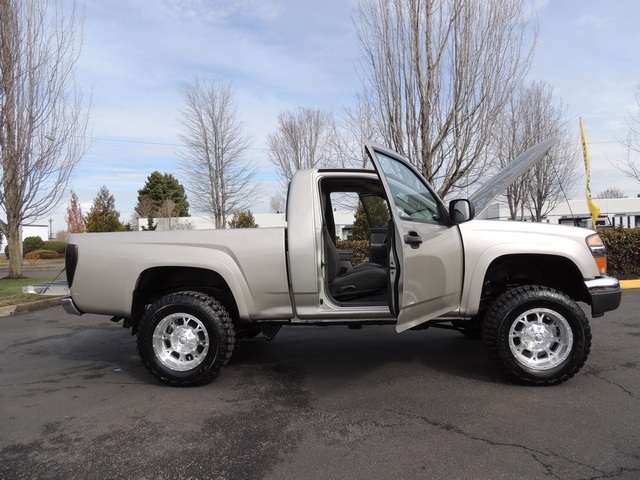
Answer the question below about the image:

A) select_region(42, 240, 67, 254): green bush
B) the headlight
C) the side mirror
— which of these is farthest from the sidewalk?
select_region(42, 240, 67, 254): green bush

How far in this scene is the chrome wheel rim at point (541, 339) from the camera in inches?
152

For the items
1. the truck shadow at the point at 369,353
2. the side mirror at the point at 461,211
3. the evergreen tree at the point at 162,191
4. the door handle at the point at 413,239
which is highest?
the evergreen tree at the point at 162,191

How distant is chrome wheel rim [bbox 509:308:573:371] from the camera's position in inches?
152

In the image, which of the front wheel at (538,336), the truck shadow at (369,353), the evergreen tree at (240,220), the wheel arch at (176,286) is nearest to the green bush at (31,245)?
the evergreen tree at (240,220)

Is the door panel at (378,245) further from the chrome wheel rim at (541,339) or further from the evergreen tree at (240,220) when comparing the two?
the evergreen tree at (240,220)

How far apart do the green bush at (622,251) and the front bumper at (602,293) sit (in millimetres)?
7729

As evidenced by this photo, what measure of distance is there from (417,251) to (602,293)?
5.57ft

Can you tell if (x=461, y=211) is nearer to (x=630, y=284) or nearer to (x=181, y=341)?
(x=181, y=341)

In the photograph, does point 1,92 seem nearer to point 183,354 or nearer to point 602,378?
point 183,354

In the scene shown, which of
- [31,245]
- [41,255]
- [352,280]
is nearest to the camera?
[352,280]

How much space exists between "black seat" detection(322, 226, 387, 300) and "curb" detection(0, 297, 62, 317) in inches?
286

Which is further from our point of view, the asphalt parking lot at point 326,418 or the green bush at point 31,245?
the green bush at point 31,245

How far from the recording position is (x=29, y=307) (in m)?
8.94

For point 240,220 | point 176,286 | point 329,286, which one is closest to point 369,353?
point 329,286
